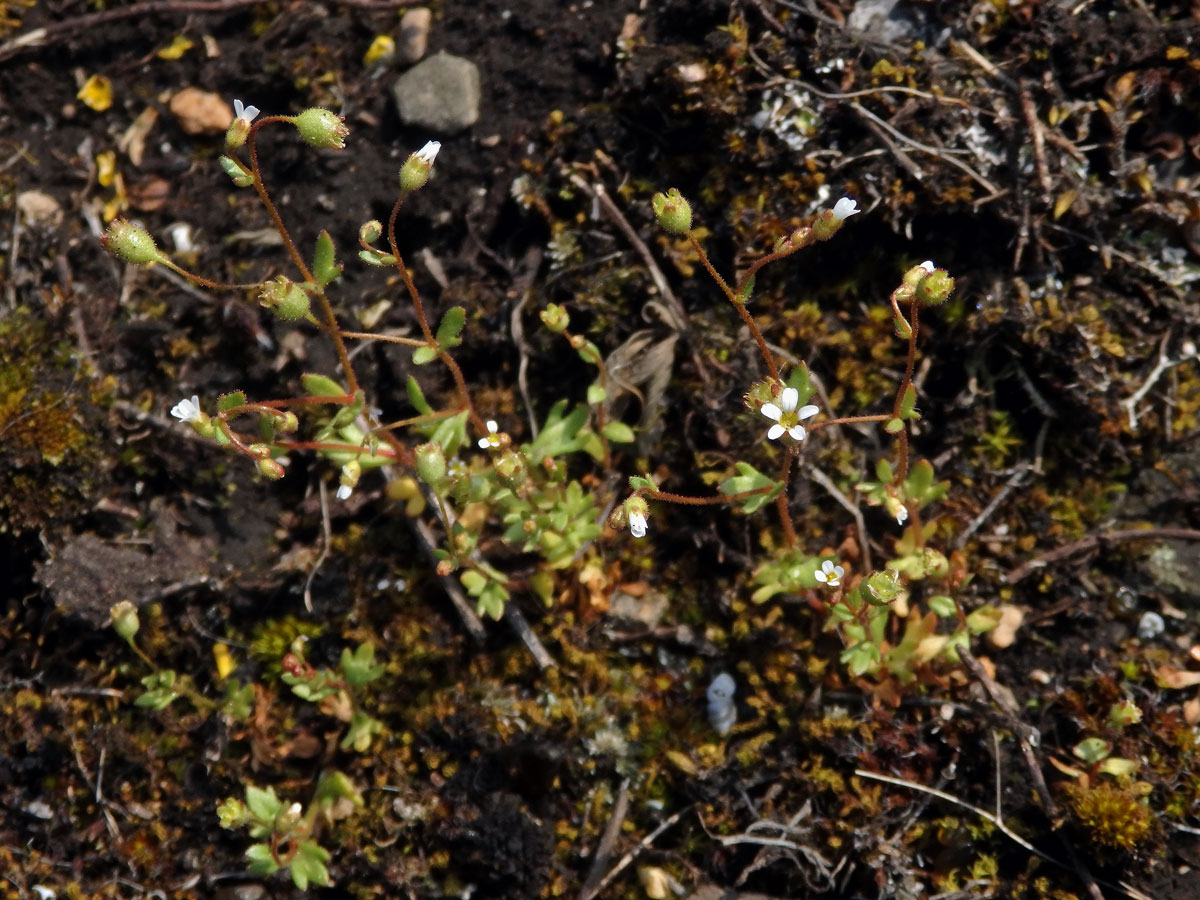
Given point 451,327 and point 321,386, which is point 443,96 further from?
point 321,386

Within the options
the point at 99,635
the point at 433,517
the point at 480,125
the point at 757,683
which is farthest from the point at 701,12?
the point at 99,635

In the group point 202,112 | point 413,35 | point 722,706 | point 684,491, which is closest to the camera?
point 722,706

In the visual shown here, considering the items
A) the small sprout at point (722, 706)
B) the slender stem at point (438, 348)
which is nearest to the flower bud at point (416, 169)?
the slender stem at point (438, 348)

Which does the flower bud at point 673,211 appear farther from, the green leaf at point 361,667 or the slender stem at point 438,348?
the green leaf at point 361,667

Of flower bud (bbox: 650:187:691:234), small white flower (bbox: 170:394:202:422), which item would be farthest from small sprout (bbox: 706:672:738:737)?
small white flower (bbox: 170:394:202:422)

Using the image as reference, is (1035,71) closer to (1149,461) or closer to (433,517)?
(1149,461)

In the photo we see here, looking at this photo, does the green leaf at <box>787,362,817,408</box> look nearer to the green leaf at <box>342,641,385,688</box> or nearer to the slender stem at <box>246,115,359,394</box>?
the slender stem at <box>246,115,359,394</box>

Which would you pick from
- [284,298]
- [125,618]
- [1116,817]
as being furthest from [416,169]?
[1116,817]
